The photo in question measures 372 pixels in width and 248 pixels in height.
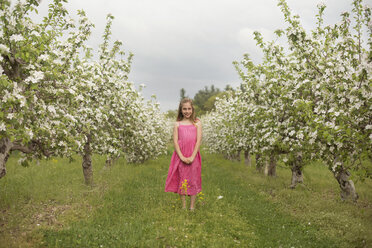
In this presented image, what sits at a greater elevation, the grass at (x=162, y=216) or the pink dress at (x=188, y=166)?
the pink dress at (x=188, y=166)

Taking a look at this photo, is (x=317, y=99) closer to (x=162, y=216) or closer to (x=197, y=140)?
(x=197, y=140)

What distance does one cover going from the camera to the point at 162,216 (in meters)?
8.51

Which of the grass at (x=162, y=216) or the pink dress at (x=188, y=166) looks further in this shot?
the pink dress at (x=188, y=166)

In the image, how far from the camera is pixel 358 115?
7.11 metres

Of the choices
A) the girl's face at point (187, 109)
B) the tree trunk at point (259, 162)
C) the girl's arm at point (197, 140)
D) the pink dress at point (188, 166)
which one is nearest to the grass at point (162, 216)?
the pink dress at point (188, 166)

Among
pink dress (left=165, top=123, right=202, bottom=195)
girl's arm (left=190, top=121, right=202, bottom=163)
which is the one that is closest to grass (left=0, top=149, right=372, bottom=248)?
pink dress (left=165, top=123, right=202, bottom=195)

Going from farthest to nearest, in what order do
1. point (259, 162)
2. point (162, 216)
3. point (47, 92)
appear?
point (259, 162) < point (162, 216) < point (47, 92)

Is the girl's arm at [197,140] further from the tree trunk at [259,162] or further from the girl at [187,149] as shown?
the tree trunk at [259,162]

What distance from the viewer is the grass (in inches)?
283

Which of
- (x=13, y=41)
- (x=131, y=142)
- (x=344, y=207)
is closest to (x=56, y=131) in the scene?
(x=13, y=41)

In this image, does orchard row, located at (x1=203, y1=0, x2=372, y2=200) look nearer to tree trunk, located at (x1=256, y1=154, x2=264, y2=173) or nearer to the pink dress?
tree trunk, located at (x1=256, y1=154, x2=264, y2=173)

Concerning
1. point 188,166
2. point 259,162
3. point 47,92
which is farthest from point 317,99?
point 47,92

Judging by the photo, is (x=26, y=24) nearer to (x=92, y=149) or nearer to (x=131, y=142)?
(x=92, y=149)

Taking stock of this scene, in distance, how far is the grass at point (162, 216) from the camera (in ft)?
23.6
